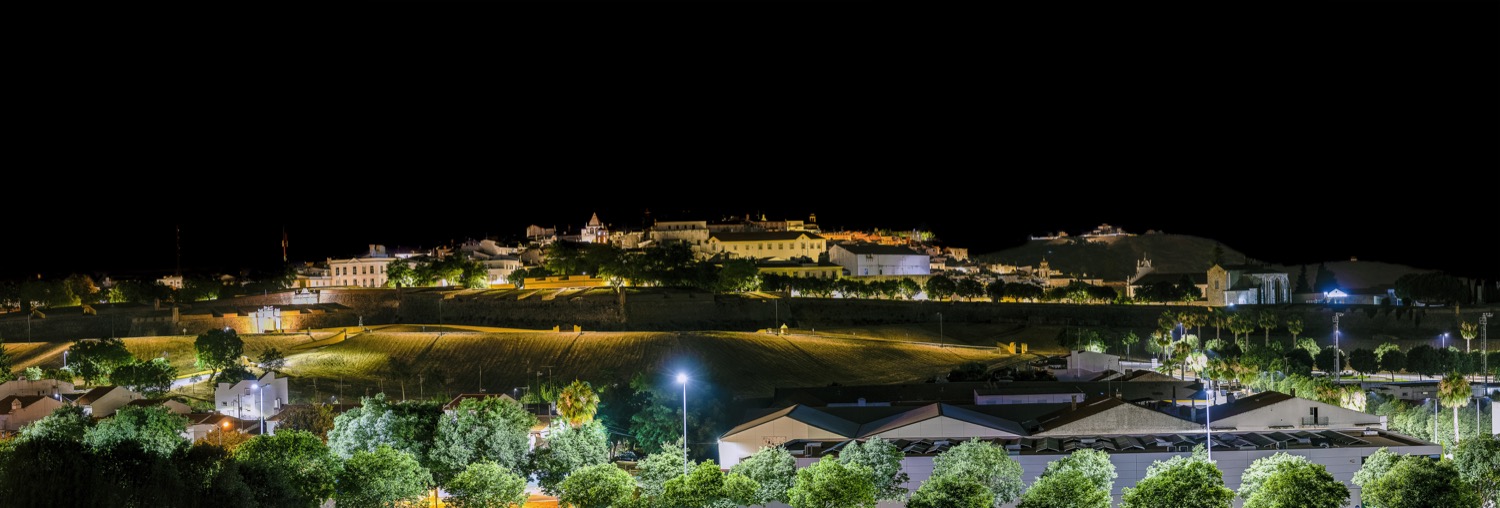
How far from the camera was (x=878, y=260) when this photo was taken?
10731 centimetres

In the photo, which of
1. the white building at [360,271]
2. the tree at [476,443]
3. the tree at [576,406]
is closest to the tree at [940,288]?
the white building at [360,271]

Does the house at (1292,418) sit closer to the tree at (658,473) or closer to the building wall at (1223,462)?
the building wall at (1223,462)

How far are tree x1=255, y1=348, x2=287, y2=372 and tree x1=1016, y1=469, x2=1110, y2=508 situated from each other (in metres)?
41.0

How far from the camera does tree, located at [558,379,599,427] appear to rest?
38.3 m

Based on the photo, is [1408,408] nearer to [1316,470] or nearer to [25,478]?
[1316,470]

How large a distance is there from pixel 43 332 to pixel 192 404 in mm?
38618

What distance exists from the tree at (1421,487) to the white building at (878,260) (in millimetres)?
77235

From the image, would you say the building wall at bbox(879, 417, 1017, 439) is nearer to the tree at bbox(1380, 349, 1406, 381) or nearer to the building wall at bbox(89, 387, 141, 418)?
the building wall at bbox(89, 387, 141, 418)

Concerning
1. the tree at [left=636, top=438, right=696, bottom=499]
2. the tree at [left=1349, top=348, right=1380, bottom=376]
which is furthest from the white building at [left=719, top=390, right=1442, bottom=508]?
the tree at [left=1349, top=348, right=1380, bottom=376]

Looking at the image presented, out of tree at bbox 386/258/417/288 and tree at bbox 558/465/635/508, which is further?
tree at bbox 386/258/417/288

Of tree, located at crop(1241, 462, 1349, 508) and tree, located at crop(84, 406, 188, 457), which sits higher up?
tree, located at crop(84, 406, 188, 457)

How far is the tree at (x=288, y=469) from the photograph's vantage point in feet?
94.0

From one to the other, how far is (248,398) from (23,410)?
697cm

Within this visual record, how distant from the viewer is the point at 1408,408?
143 ft
